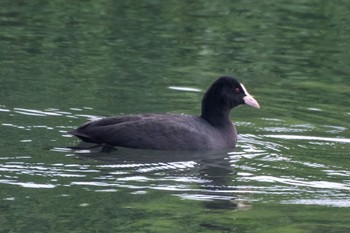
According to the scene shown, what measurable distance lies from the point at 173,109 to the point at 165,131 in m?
1.75

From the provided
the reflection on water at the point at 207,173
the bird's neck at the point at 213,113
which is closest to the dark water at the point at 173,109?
the reflection on water at the point at 207,173

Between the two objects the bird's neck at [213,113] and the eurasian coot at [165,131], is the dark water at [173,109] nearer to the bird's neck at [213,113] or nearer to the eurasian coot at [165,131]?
the eurasian coot at [165,131]

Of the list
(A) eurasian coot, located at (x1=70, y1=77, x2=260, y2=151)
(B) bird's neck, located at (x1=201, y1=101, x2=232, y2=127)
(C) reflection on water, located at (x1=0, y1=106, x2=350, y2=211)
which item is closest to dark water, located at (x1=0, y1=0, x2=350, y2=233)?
(C) reflection on water, located at (x1=0, y1=106, x2=350, y2=211)

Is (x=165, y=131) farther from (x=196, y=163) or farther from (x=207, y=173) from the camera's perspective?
(x=207, y=173)

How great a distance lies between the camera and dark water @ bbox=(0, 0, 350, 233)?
11.2m

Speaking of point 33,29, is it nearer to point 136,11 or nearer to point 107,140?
point 136,11

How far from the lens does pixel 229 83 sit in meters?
14.6

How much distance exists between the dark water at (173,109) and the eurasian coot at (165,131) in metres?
0.16

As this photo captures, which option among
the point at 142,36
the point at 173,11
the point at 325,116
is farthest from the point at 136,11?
the point at 325,116

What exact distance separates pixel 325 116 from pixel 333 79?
258 cm

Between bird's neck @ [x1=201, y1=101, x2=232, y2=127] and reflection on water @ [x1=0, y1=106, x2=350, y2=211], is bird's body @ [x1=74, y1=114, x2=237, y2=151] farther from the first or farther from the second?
bird's neck @ [x1=201, y1=101, x2=232, y2=127]

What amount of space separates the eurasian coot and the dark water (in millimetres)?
161

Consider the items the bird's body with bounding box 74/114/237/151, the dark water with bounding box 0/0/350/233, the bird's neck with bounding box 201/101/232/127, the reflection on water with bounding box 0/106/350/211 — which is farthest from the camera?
the bird's neck with bounding box 201/101/232/127

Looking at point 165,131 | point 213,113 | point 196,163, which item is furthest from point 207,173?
point 213,113
